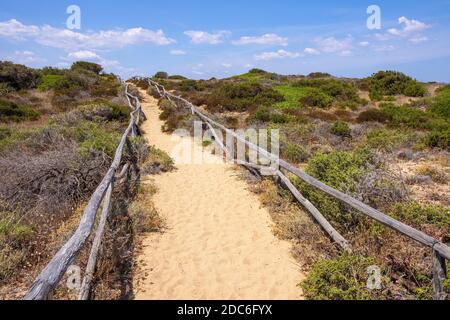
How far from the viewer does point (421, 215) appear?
5.55 meters

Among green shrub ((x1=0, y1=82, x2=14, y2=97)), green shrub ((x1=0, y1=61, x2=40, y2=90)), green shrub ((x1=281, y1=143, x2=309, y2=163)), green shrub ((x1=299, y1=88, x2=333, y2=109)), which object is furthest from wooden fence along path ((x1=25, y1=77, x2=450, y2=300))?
green shrub ((x1=0, y1=61, x2=40, y2=90))

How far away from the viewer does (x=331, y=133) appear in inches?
549

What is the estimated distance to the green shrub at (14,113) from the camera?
55.1ft

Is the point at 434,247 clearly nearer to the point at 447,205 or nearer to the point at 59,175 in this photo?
the point at 447,205

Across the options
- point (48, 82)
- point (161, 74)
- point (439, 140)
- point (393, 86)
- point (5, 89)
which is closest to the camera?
point (439, 140)

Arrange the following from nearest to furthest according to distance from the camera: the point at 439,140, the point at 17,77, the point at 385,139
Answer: the point at 439,140 < the point at 385,139 < the point at 17,77

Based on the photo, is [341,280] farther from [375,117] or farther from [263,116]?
[375,117]

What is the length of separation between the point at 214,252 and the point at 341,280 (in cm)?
215

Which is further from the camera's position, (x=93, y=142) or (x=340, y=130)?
(x=340, y=130)

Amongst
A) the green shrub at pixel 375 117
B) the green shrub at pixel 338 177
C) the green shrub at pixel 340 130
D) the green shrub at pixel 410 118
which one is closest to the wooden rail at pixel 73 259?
the green shrub at pixel 338 177

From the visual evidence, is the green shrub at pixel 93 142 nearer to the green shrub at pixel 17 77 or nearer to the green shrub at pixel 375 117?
the green shrub at pixel 375 117

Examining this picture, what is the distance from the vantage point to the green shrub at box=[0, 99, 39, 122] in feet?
55.1

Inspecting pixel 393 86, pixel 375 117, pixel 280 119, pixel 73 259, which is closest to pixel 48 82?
pixel 280 119
